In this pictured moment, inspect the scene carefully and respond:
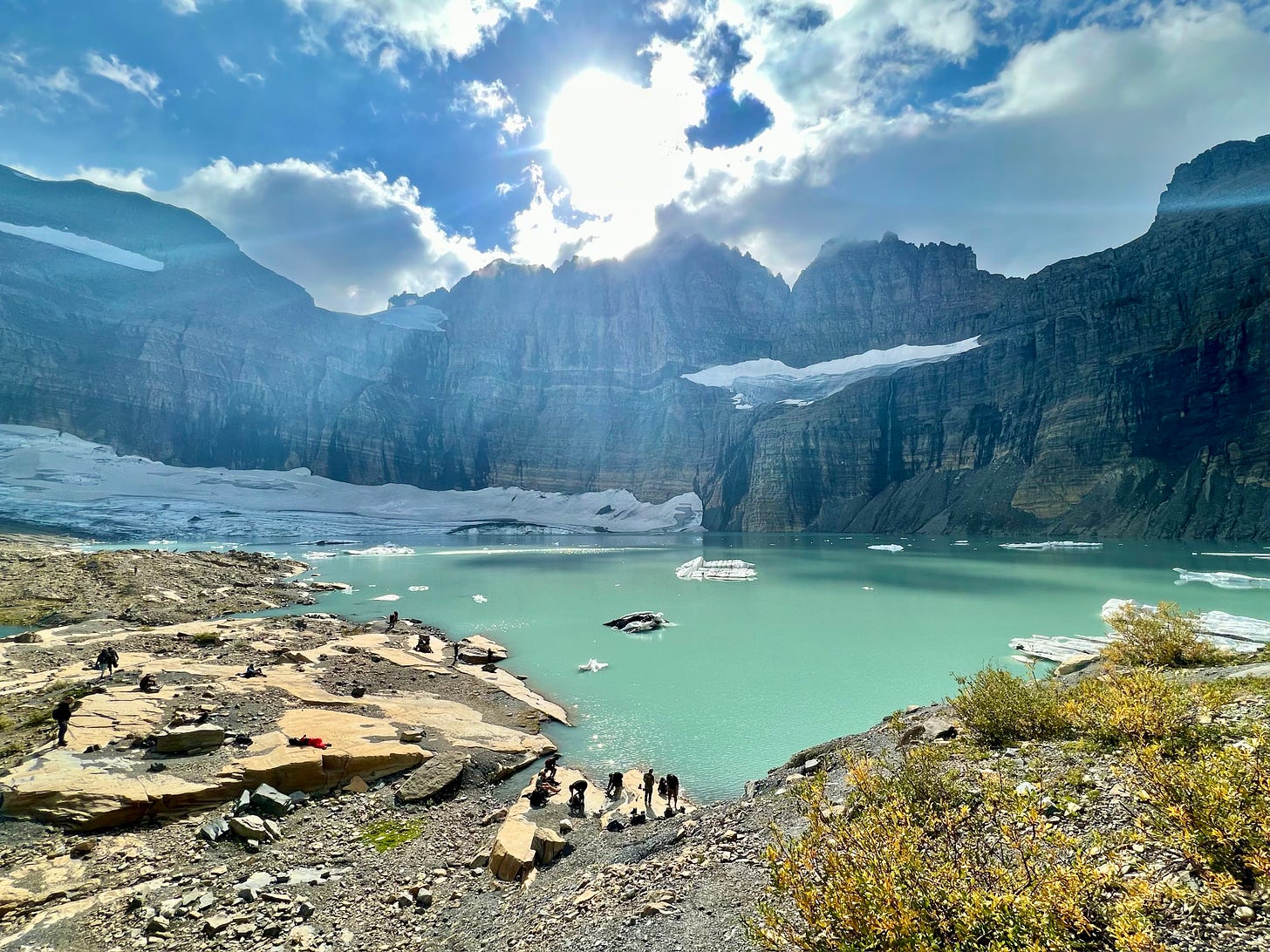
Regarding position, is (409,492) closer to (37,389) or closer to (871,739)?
(37,389)

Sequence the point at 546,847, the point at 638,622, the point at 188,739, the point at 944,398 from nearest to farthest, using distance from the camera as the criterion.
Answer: the point at 546,847 → the point at 188,739 → the point at 638,622 → the point at 944,398

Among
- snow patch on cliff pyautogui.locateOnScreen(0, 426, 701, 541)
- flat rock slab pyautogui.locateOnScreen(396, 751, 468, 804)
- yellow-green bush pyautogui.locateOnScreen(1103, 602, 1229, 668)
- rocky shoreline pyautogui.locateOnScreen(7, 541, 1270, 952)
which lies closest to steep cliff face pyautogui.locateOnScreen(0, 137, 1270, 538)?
snow patch on cliff pyautogui.locateOnScreen(0, 426, 701, 541)

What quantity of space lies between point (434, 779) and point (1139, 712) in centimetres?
1314

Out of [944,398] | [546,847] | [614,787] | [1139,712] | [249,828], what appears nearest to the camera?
[1139,712]

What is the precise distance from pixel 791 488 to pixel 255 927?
159 metres

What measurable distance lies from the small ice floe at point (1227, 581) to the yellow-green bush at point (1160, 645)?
43.9 meters

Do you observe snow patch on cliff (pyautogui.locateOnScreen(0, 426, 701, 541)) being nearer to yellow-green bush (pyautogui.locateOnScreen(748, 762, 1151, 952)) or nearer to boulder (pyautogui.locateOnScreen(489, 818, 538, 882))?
boulder (pyautogui.locateOnScreen(489, 818, 538, 882))

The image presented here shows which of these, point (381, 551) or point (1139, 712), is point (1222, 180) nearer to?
point (1139, 712)

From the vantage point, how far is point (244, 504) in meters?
153

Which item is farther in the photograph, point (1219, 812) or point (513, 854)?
point (513, 854)

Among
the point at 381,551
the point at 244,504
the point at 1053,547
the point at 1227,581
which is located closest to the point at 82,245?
the point at 244,504

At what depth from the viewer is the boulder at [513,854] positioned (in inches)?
367

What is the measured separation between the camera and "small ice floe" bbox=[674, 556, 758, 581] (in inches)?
2318

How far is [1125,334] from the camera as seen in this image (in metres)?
120
